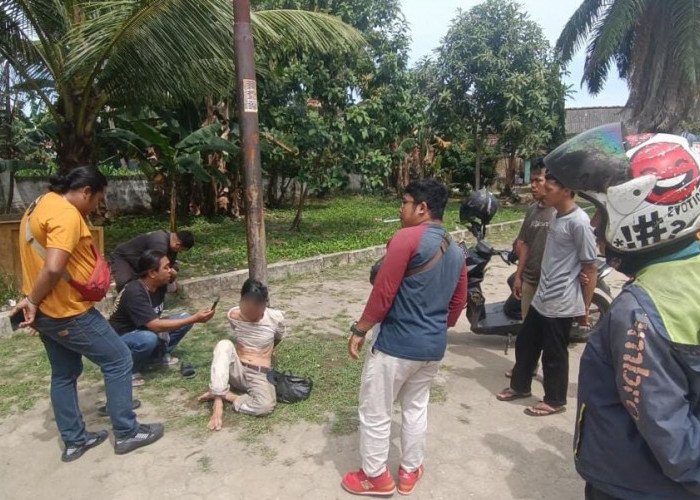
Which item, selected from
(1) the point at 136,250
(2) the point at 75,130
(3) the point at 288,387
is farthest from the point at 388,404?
(2) the point at 75,130

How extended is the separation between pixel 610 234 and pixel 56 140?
24.8 ft


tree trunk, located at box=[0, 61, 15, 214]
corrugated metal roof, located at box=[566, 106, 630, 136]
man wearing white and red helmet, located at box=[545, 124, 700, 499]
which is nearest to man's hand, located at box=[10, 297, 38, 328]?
man wearing white and red helmet, located at box=[545, 124, 700, 499]

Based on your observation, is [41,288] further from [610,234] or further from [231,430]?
Answer: [610,234]

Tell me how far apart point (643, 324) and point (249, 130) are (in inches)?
111

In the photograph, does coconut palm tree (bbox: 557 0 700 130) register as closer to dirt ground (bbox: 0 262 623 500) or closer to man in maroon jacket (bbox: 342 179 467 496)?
dirt ground (bbox: 0 262 623 500)

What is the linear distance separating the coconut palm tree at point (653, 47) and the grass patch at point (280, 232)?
4600 millimetres

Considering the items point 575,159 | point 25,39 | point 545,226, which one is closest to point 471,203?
point 545,226

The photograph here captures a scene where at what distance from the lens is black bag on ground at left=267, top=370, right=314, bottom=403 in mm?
3650

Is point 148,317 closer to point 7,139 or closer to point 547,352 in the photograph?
point 547,352

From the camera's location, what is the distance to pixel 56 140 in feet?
23.6

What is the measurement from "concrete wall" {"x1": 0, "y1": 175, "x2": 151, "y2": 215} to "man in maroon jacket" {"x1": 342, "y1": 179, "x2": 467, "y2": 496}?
1085 cm

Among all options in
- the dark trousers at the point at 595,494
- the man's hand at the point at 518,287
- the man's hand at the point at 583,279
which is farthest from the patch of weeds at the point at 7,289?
the dark trousers at the point at 595,494

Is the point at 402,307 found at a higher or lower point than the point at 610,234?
lower

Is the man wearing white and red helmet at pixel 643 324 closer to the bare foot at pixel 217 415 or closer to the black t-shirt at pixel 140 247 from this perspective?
the bare foot at pixel 217 415
